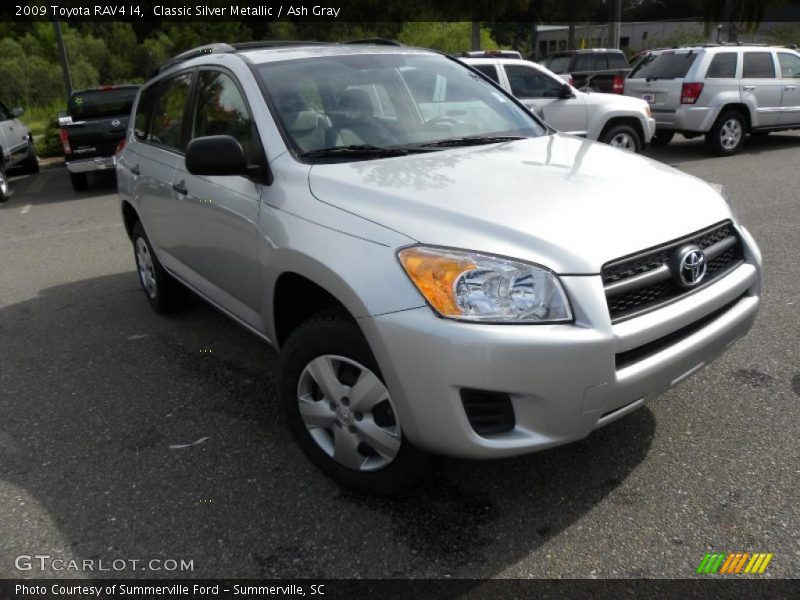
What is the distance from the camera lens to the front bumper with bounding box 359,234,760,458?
7.09 ft

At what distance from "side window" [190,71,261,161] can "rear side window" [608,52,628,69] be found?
50.3ft

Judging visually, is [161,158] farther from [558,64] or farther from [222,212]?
[558,64]

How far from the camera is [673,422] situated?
318 centimetres

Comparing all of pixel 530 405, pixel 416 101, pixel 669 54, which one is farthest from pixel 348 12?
pixel 530 405

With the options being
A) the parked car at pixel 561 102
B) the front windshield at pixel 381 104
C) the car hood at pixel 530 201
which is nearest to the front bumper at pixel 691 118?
the parked car at pixel 561 102

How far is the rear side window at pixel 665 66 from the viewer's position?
36.2 feet

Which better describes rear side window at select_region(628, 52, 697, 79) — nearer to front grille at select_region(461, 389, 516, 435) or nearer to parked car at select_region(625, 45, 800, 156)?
parked car at select_region(625, 45, 800, 156)

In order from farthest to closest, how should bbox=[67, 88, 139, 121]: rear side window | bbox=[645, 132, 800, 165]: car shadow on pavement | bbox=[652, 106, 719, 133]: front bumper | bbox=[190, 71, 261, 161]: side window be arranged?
bbox=[645, 132, 800, 165]: car shadow on pavement → bbox=[67, 88, 139, 121]: rear side window → bbox=[652, 106, 719, 133]: front bumper → bbox=[190, 71, 261, 161]: side window

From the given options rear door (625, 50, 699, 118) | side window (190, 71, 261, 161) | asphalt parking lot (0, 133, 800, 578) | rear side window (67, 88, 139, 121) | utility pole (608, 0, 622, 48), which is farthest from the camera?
utility pole (608, 0, 622, 48)

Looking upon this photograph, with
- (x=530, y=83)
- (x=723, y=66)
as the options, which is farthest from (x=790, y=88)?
(x=530, y=83)

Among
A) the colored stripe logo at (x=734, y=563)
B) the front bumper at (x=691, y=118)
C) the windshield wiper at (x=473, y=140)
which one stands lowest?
the colored stripe logo at (x=734, y=563)

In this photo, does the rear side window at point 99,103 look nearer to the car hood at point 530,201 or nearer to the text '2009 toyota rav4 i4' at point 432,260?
the text '2009 toyota rav4 i4' at point 432,260

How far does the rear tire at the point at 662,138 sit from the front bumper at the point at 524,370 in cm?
1085

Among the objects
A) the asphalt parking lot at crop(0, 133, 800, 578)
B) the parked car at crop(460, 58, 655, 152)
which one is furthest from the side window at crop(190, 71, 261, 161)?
the parked car at crop(460, 58, 655, 152)
